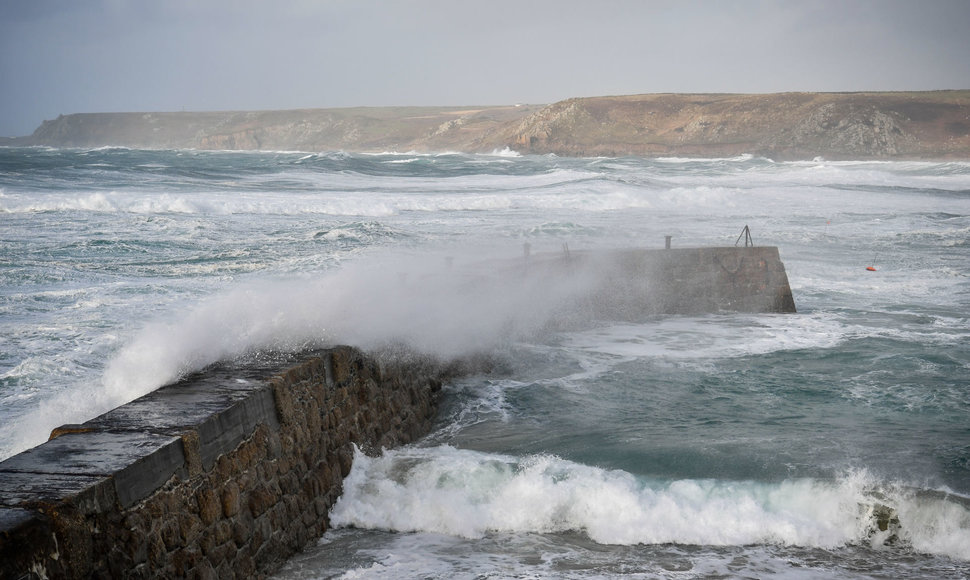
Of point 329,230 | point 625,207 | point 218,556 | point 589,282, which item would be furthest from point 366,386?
point 625,207

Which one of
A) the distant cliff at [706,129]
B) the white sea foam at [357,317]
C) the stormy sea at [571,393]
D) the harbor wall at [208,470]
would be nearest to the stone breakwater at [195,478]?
the harbor wall at [208,470]

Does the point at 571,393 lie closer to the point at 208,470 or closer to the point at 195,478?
the point at 208,470

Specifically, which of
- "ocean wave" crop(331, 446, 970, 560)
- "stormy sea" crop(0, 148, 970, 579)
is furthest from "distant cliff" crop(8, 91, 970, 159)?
"ocean wave" crop(331, 446, 970, 560)

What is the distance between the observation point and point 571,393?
10.3m

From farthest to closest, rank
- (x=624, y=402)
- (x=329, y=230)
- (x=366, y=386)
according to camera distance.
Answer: (x=329, y=230) → (x=624, y=402) → (x=366, y=386)

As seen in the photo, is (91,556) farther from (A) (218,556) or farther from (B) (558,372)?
(B) (558,372)

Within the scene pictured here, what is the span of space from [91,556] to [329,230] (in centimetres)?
2073

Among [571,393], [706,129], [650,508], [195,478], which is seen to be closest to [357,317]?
[571,393]

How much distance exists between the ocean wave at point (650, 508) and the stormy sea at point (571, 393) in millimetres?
18

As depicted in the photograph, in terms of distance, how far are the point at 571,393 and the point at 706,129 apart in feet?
299

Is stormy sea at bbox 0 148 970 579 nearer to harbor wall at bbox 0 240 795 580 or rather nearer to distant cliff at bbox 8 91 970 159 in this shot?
harbor wall at bbox 0 240 795 580

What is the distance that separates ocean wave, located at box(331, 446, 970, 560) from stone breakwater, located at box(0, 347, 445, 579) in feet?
1.73

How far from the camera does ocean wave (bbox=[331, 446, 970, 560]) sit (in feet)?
21.1

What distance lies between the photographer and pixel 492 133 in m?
113
